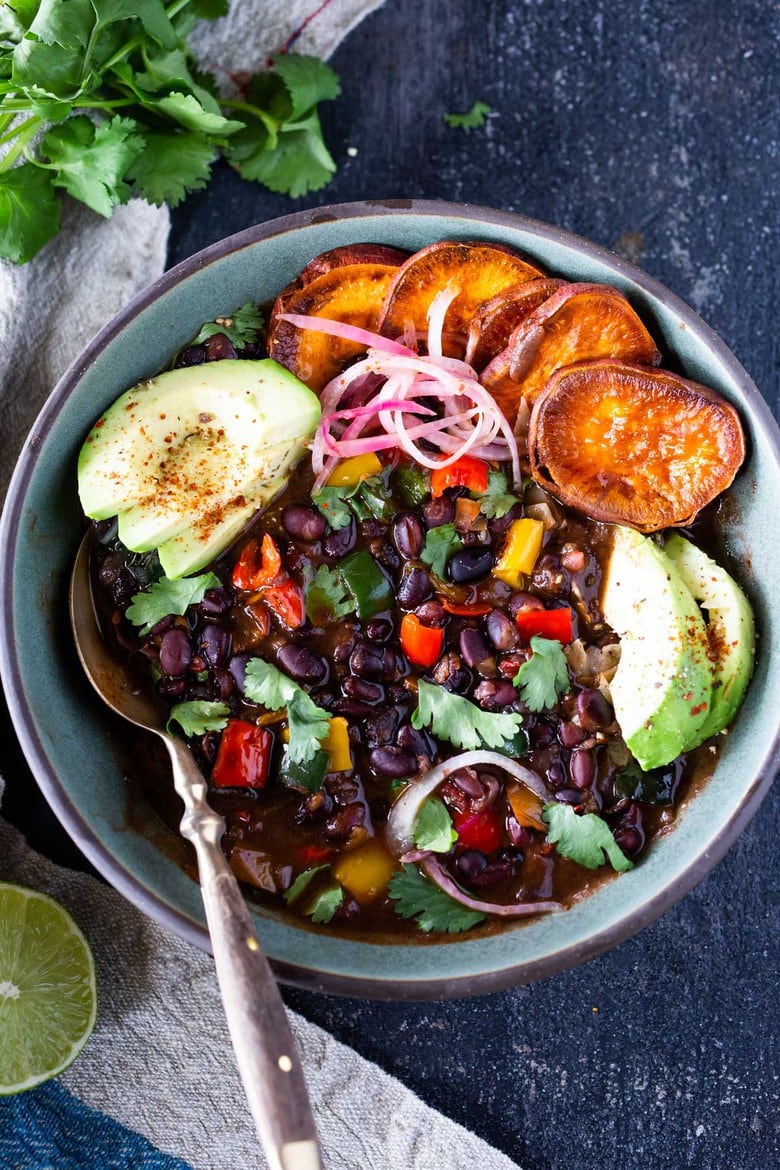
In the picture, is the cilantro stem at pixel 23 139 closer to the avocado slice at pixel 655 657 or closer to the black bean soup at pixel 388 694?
the black bean soup at pixel 388 694

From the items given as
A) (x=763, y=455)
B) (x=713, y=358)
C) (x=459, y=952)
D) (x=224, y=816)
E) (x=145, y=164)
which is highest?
(x=145, y=164)

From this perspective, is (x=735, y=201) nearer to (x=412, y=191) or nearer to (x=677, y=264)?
(x=677, y=264)

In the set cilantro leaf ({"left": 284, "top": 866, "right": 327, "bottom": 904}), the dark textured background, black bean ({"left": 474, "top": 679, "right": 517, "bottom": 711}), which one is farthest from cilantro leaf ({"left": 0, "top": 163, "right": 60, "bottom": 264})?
cilantro leaf ({"left": 284, "top": 866, "right": 327, "bottom": 904})

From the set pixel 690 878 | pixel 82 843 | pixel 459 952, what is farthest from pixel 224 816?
pixel 690 878

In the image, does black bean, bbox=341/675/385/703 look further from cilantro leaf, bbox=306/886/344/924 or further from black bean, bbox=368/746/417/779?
cilantro leaf, bbox=306/886/344/924

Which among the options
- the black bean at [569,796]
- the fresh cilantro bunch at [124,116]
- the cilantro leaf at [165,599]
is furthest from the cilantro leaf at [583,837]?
the fresh cilantro bunch at [124,116]

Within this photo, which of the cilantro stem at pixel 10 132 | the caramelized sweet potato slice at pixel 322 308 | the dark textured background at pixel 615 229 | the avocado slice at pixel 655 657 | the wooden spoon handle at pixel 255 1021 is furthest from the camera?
the dark textured background at pixel 615 229
